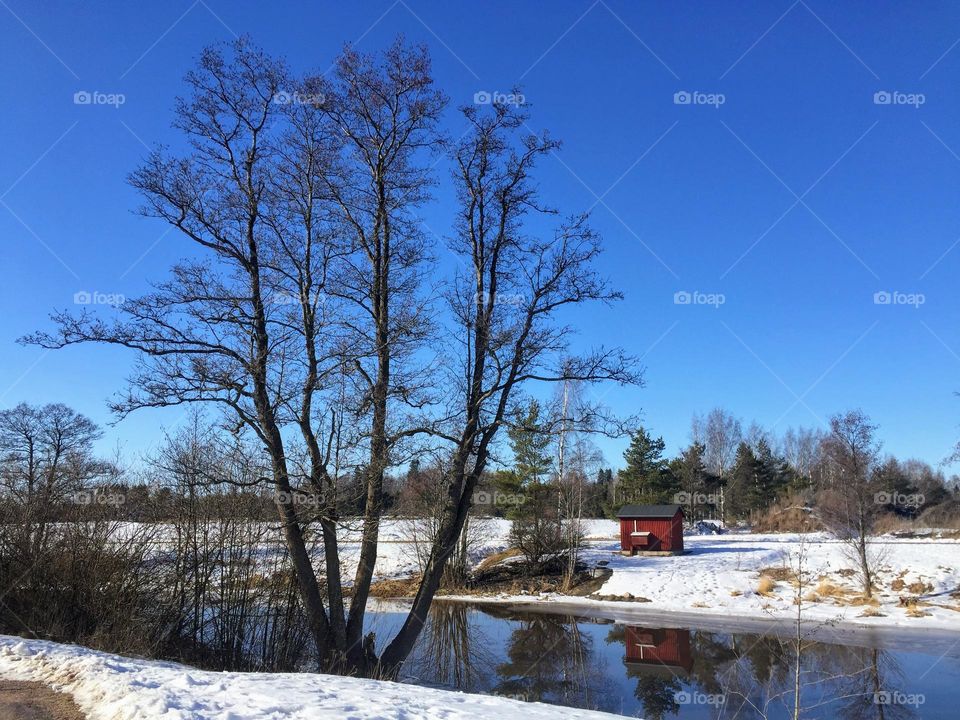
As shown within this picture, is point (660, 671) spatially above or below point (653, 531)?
below

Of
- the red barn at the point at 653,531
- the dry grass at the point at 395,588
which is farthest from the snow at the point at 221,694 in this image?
the red barn at the point at 653,531

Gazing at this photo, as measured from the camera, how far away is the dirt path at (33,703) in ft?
23.4

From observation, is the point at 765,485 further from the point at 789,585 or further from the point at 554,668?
the point at 554,668

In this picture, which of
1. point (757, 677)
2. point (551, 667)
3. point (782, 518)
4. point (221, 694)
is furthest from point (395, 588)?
point (782, 518)

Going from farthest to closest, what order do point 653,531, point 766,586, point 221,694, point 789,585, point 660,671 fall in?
1. point 653,531
2. point 789,585
3. point 766,586
4. point 660,671
5. point 221,694

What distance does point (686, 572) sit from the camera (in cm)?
3192

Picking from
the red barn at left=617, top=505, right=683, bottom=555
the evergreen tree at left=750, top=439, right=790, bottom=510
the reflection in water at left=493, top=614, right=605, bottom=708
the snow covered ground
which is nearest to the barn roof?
the red barn at left=617, top=505, right=683, bottom=555

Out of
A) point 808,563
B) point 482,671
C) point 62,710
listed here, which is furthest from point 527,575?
point 62,710

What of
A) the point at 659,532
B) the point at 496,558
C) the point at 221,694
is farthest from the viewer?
the point at 659,532

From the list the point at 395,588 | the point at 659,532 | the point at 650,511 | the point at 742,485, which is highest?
the point at 742,485

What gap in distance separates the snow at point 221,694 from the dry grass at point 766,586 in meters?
21.8

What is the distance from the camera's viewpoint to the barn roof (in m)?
38.8

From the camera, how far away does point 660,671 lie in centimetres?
1733

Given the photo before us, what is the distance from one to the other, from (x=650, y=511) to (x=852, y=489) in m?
14.1
